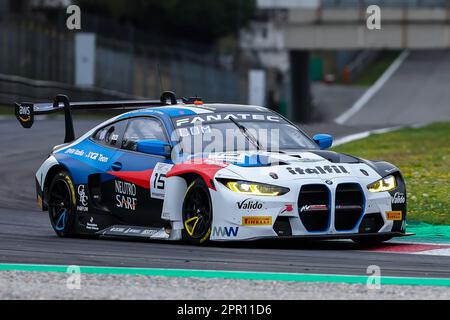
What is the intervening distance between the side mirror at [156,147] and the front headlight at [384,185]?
1.93m

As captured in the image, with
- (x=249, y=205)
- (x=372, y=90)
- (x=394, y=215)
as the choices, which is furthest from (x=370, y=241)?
(x=372, y=90)

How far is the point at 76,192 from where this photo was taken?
1328cm

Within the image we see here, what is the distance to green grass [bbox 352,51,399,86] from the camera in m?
82.9

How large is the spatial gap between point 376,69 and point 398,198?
76677 millimetres

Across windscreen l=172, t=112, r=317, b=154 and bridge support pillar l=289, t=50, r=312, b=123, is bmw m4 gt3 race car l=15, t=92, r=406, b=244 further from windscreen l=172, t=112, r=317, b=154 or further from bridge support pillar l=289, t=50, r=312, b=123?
bridge support pillar l=289, t=50, r=312, b=123

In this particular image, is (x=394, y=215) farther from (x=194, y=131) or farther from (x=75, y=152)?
(x=75, y=152)

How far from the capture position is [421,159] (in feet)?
74.9

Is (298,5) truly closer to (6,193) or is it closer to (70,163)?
(6,193)

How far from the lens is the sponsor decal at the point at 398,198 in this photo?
1185cm

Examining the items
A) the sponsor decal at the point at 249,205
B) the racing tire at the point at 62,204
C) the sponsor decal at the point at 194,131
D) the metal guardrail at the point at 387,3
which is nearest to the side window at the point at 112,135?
the racing tire at the point at 62,204

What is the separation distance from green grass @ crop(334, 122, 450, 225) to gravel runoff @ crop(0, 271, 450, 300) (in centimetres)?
587

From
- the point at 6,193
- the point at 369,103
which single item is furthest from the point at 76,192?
the point at 369,103

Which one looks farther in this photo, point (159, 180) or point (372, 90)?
point (372, 90)
